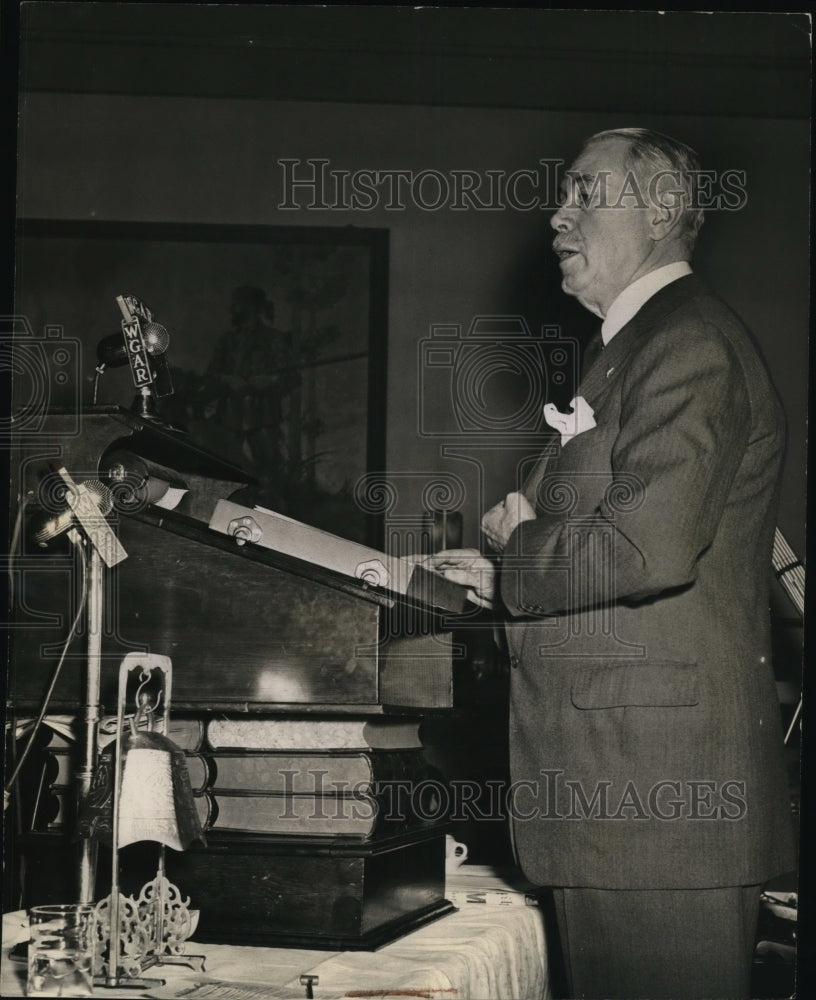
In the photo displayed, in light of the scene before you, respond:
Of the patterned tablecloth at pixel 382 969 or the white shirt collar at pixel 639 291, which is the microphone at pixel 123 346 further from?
the patterned tablecloth at pixel 382 969

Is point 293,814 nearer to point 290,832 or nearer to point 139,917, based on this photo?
point 290,832

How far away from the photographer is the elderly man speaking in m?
1.70

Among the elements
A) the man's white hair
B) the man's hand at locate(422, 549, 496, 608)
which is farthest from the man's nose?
the man's hand at locate(422, 549, 496, 608)

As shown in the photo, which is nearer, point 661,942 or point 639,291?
point 661,942

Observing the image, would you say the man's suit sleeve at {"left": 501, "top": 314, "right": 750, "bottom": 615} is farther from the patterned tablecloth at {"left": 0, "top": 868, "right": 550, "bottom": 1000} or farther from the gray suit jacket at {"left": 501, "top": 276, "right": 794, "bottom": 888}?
the patterned tablecloth at {"left": 0, "top": 868, "right": 550, "bottom": 1000}

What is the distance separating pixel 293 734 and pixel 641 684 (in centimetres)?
49

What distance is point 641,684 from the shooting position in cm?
173

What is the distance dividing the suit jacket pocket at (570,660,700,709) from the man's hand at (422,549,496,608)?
0.27 meters

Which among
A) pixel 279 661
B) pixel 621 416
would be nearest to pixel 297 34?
pixel 621 416

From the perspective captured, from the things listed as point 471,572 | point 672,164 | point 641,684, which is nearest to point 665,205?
point 672,164

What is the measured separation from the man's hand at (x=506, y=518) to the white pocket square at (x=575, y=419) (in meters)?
0.12

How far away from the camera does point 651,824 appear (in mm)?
1699

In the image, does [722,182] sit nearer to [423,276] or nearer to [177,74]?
[423,276]

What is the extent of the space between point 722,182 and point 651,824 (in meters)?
2.19
